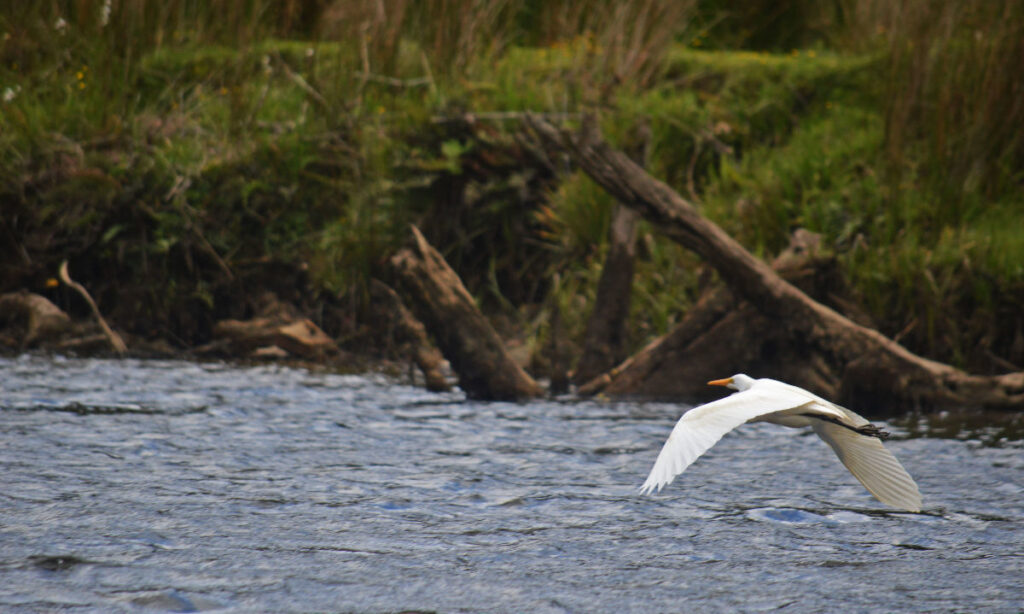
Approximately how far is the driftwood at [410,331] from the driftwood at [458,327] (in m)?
0.18

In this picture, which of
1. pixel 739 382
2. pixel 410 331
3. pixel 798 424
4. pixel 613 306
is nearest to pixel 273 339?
pixel 410 331

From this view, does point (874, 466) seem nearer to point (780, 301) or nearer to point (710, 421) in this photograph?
point (710, 421)

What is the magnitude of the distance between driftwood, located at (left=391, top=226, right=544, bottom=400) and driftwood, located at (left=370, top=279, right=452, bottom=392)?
0.18 meters

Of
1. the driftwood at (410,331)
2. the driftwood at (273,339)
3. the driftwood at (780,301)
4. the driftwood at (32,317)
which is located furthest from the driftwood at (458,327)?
the driftwood at (32,317)

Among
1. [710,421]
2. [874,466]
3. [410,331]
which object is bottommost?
[410,331]

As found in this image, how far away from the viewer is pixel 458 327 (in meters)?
6.66

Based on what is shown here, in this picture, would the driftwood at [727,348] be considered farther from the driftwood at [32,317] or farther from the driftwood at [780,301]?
the driftwood at [32,317]

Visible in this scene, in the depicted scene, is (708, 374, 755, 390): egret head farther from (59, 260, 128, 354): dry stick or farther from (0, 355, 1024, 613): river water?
(59, 260, 128, 354): dry stick

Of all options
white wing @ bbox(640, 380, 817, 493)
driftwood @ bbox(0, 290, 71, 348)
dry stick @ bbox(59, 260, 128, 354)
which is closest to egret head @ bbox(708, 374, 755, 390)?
white wing @ bbox(640, 380, 817, 493)

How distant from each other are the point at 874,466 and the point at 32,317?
591 centimetres

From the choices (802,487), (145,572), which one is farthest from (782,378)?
(145,572)

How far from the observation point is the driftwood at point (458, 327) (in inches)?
261

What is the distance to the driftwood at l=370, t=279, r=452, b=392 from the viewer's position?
689 centimetres

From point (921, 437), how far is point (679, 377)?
155cm
